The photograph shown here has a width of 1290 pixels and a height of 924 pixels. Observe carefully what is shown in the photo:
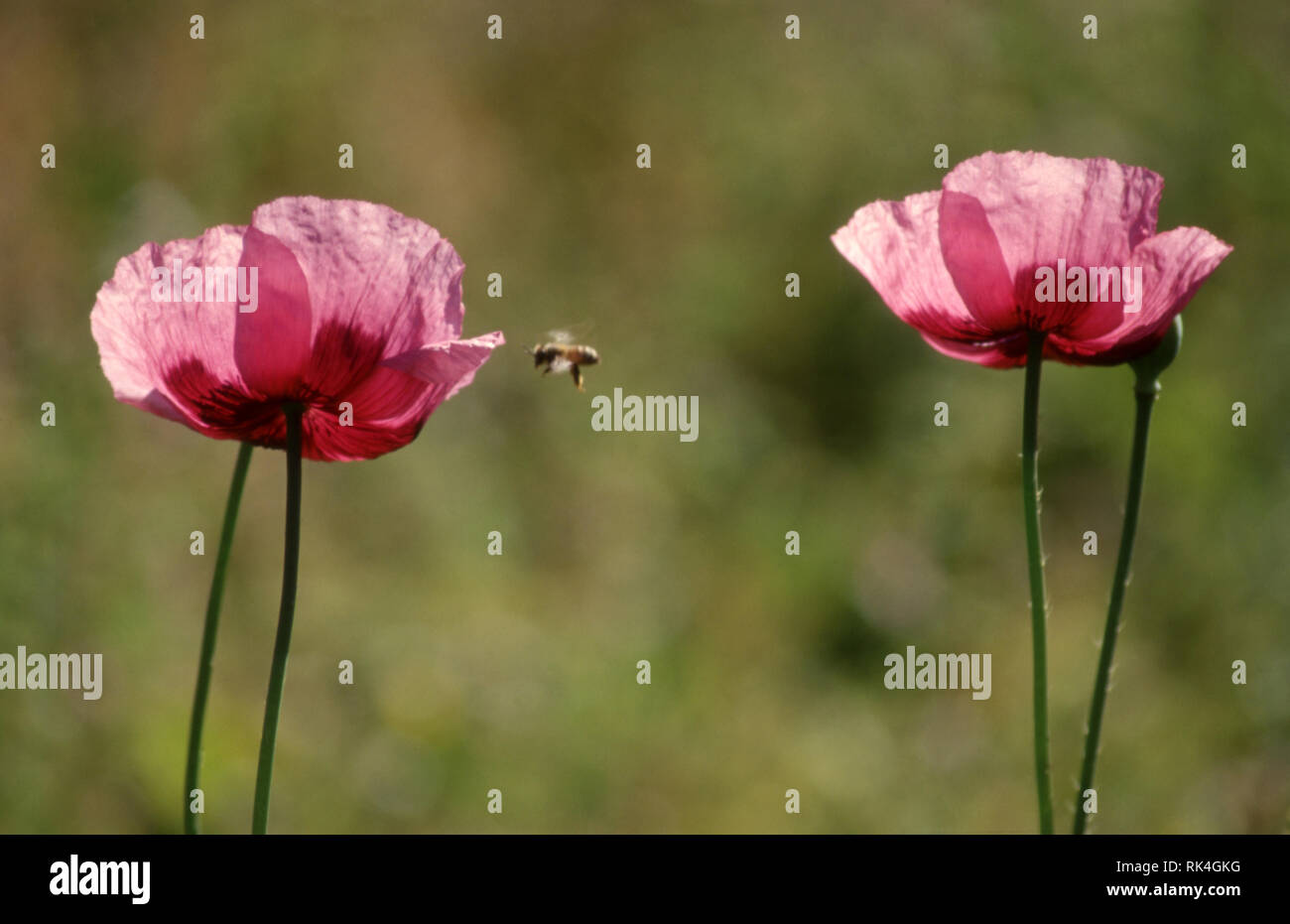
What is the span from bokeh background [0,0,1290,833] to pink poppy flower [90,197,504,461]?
1.12 metres

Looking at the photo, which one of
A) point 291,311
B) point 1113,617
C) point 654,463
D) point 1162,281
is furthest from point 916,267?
point 654,463

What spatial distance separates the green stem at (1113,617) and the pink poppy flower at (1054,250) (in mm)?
92

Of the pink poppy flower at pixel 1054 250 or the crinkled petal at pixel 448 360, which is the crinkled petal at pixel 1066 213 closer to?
the pink poppy flower at pixel 1054 250

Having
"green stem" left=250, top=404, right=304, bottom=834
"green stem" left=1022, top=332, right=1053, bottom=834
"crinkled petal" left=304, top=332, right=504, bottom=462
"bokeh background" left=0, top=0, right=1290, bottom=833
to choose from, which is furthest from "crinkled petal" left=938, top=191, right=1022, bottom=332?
"bokeh background" left=0, top=0, right=1290, bottom=833

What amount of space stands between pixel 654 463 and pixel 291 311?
2.24 m

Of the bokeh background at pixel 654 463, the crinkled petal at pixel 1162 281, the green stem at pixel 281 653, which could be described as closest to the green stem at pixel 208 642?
the green stem at pixel 281 653

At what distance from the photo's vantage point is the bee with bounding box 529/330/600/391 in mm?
1214

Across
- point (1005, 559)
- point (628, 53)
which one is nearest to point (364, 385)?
point (1005, 559)

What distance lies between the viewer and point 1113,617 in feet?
2.08

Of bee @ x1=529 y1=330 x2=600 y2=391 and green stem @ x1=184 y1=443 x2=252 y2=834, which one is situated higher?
bee @ x1=529 y1=330 x2=600 y2=391

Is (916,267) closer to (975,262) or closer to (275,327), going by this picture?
(975,262)

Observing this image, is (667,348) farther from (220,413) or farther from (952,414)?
(220,413)

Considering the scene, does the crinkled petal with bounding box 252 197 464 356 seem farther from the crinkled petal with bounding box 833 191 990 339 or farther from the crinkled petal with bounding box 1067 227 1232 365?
the crinkled petal with bounding box 1067 227 1232 365

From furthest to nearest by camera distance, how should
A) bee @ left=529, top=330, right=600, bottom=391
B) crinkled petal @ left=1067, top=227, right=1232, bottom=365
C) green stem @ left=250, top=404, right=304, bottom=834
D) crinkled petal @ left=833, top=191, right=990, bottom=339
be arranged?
bee @ left=529, top=330, right=600, bottom=391, crinkled petal @ left=833, top=191, right=990, bottom=339, crinkled petal @ left=1067, top=227, right=1232, bottom=365, green stem @ left=250, top=404, right=304, bottom=834
